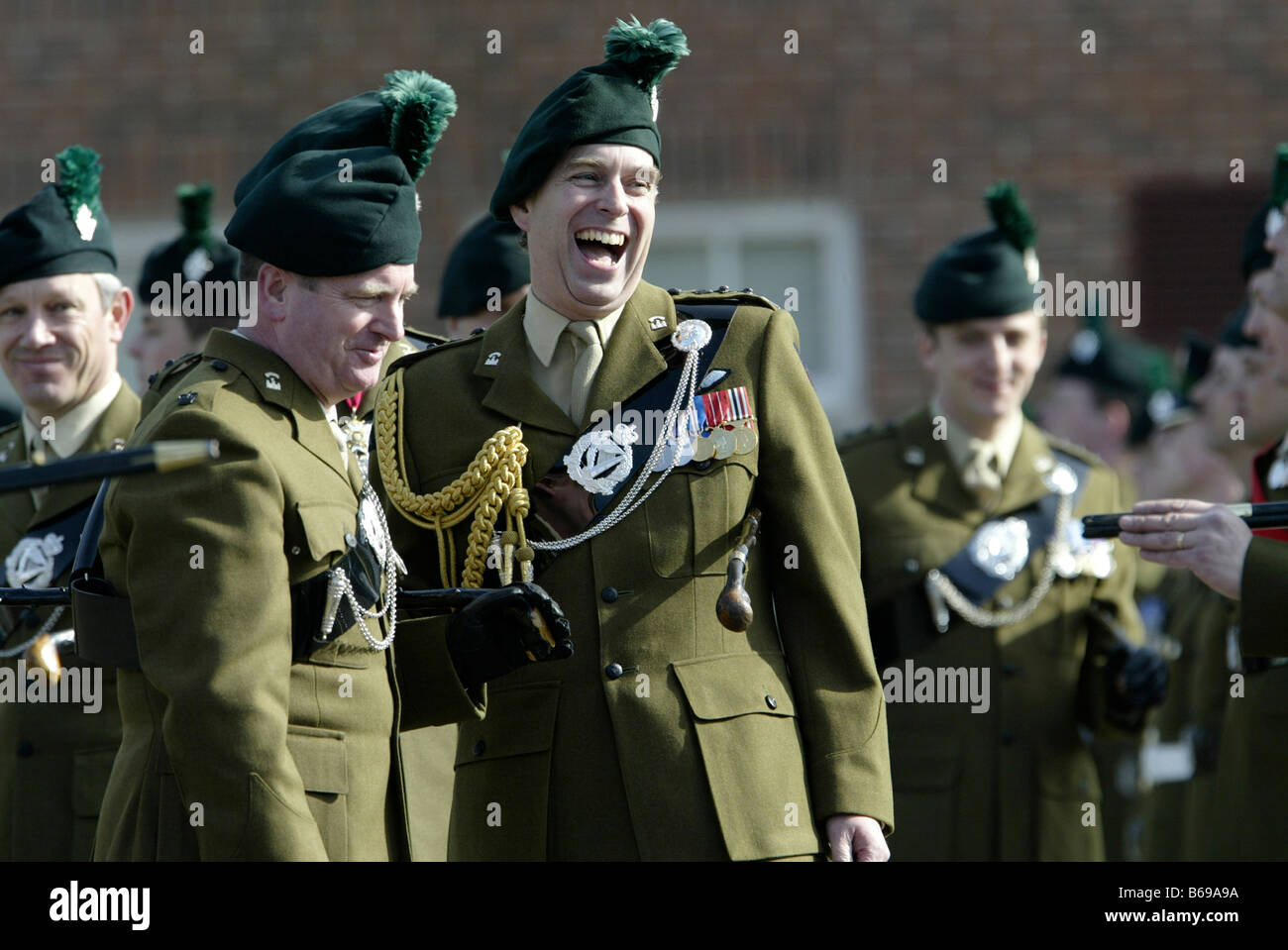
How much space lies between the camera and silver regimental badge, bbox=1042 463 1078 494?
6469 millimetres

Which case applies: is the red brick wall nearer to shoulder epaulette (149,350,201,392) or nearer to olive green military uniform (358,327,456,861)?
olive green military uniform (358,327,456,861)

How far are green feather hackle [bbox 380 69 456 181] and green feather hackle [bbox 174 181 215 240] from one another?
2.83 meters

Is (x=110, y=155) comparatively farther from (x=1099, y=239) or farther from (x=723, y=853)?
(x=723, y=853)

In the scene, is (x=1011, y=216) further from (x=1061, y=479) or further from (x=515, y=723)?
(x=515, y=723)

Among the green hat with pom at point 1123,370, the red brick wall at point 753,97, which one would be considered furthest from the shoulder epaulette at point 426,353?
the green hat with pom at point 1123,370

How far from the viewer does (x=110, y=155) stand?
1120 cm

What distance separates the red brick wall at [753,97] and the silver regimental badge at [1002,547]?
4.80 metres

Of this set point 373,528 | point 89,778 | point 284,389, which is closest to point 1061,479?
point 89,778

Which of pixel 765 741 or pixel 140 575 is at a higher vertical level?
pixel 140 575

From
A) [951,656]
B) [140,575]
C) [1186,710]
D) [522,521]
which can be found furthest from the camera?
[1186,710]

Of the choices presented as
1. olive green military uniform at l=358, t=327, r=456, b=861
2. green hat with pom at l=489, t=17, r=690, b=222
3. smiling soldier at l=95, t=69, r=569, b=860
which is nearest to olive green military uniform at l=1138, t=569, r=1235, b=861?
olive green military uniform at l=358, t=327, r=456, b=861

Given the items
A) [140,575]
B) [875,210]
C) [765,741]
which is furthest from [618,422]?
[875,210]
